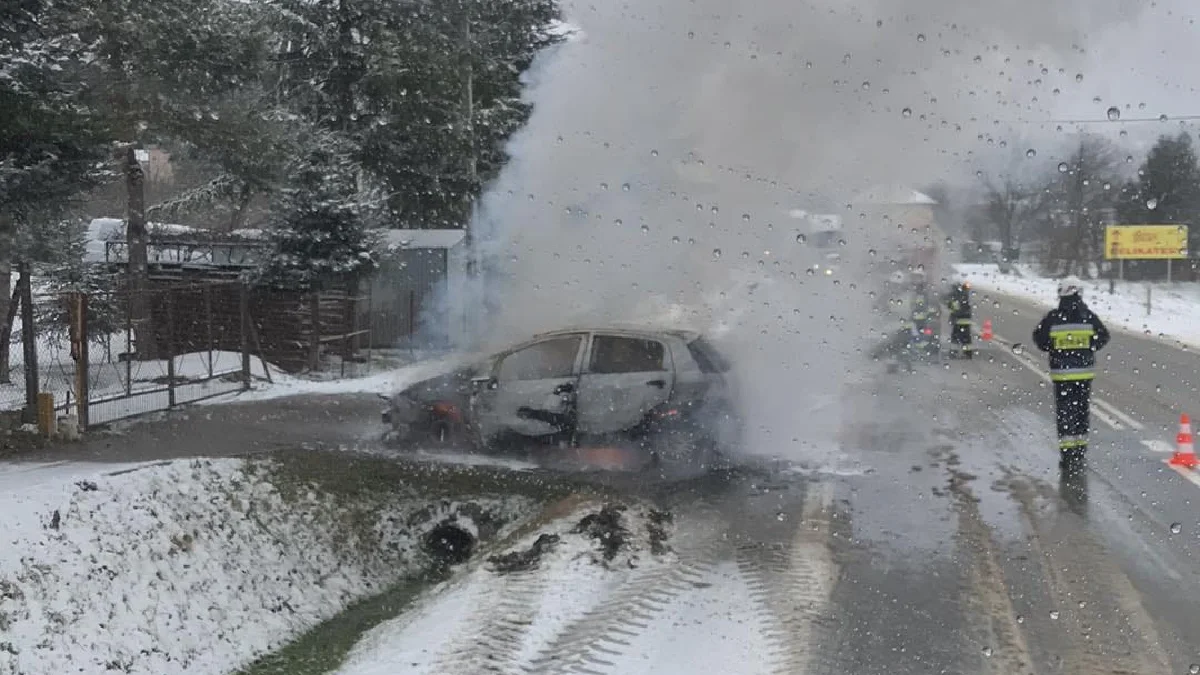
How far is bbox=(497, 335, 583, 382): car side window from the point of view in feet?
35.6

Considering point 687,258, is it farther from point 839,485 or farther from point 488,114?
point 488,114

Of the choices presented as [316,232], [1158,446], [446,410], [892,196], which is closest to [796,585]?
[892,196]

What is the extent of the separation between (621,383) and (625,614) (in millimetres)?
4212

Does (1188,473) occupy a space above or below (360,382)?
below

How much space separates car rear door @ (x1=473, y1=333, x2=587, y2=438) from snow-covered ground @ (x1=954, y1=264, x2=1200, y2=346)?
3715mm

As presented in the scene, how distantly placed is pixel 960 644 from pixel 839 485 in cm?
420

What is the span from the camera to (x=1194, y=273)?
7.48m

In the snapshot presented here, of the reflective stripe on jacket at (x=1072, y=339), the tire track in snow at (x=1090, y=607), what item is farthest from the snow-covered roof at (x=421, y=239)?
the tire track in snow at (x=1090, y=607)

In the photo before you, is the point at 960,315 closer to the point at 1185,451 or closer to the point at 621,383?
the point at 1185,451

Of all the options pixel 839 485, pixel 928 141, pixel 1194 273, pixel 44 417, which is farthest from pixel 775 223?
pixel 44 417

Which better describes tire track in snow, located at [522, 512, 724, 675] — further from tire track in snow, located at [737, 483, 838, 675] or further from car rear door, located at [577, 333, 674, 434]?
car rear door, located at [577, 333, 674, 434]

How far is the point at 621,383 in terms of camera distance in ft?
35.0

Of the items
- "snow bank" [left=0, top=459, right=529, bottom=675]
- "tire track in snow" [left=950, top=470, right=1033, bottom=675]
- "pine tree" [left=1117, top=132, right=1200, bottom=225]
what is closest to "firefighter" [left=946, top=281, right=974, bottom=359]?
"tire track in snow" [left=950, top=470, right=1033, bottom=675]

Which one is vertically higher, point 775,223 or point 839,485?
point 775,223
